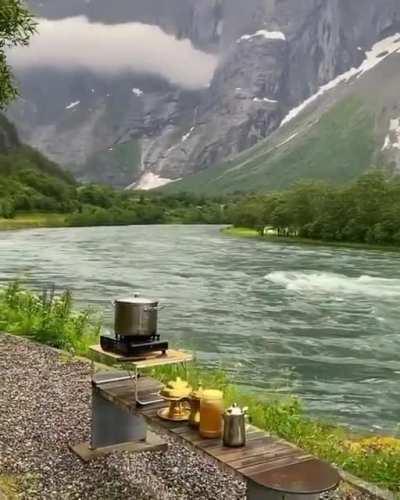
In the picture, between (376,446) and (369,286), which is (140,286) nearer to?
(369,286)

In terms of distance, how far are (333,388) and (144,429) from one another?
10130mm

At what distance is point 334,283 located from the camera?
45.0 metres

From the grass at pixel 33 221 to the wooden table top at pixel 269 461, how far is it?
113207 mm

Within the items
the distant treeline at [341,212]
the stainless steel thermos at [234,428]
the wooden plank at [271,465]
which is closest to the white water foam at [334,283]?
the stainless steel thermos at [234,428]

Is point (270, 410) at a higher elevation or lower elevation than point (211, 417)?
lower

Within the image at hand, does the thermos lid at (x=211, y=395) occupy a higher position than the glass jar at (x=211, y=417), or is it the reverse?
the thermos lid at (x=211, y=395)

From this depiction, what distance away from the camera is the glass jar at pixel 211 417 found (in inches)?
275

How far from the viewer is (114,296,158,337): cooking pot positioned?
27.1ft

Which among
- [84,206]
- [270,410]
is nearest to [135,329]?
[270,410]

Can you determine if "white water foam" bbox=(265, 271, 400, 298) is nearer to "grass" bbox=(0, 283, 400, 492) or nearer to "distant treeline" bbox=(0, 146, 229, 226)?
"grass" bbox=(0, 283, 400, 492)

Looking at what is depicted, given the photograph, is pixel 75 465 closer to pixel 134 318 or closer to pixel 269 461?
pixel 134 318

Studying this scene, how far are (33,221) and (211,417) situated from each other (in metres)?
133

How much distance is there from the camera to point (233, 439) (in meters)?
6.72

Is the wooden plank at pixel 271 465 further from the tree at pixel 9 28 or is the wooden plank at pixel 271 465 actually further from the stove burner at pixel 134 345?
the tree at pixel 9 28
